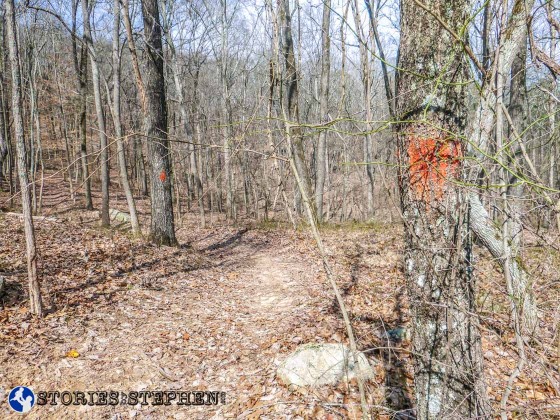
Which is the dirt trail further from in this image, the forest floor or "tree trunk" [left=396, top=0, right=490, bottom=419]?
"tree trunk" [left=396, top=0, right=490, bottom=419]

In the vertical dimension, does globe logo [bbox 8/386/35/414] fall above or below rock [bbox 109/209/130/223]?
below

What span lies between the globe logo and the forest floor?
7cm

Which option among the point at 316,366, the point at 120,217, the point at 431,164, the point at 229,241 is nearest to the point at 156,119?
the point at 229,241

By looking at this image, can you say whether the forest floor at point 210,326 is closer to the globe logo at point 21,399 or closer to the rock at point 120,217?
the globe logo at point 21,399

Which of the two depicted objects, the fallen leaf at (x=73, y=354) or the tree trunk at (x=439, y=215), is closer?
the tree trunk at (x=439, y=215)

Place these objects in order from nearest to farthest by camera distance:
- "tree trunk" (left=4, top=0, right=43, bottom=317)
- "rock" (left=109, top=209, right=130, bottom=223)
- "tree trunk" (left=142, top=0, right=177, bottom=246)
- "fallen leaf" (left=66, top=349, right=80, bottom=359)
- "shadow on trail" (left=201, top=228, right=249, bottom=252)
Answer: "fallen leaf" (left=66, top=349, right=80, bottom=359) → "tree trunk" (left=4, top=0, right=43, bottom=317) → "tree trunk" (left=142, top=0, right=177, bottom=246) → "shadow on trail" (left=201, top=228, right=249, bottom=252) → "rock" (left=109, top=209, right=130, bottom=223)

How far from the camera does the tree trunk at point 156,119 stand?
27.6 feet

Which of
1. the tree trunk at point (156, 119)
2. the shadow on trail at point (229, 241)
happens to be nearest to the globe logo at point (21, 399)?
the tree trunk at point (156, 119)

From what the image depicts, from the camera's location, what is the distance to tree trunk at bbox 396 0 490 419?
76.2 inches

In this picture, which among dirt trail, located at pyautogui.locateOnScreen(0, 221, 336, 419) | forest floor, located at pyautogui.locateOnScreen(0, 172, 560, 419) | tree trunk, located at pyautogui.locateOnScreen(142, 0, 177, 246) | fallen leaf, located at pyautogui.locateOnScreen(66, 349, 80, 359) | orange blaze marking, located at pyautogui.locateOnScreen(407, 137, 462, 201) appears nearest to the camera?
orange blaze marking, located at pyautogui.locateOnScreen(407, 137, 462, 201)

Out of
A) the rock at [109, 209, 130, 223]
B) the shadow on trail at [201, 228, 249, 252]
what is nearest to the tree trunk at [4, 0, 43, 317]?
the shadow on trail at [201, 228, 249, 252]

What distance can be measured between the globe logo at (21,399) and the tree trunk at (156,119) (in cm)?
519

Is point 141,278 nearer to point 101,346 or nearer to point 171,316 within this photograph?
point 171,316

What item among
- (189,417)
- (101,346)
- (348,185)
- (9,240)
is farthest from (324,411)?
Answer: (348,185)
